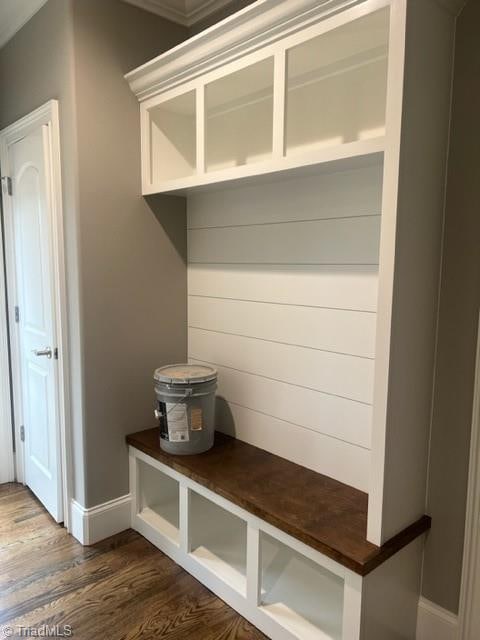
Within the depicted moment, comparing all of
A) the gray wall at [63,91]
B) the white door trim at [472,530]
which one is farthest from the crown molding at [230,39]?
the white door trim at [472,530]

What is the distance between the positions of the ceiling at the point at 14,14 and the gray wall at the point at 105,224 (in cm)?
5

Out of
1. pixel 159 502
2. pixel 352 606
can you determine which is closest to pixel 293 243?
pixel 352 606

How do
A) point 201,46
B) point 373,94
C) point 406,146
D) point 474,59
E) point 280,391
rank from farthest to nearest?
point 280,391, point 201,46, point 373,94, point 474,59, point 406,146

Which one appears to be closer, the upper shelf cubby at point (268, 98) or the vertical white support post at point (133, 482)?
the upper shelf cubby at point (268, 98)

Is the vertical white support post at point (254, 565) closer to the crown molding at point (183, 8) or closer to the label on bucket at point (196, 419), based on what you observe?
the label on bucket at point (196, 419)

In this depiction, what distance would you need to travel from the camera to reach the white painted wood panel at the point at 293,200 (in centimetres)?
187

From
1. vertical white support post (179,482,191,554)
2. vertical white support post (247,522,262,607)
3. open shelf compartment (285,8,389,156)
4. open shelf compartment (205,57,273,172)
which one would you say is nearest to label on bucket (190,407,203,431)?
vertical white support post (179,482,191,554)

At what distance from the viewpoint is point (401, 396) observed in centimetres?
158

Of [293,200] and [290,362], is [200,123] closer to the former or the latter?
[293,200]

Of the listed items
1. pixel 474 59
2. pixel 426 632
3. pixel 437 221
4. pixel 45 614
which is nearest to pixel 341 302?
pixel 437 221

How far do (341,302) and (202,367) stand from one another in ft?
2.79

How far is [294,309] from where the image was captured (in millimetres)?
2176

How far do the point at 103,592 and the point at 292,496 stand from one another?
969mm

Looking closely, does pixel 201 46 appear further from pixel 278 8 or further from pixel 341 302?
pixel 341 302
